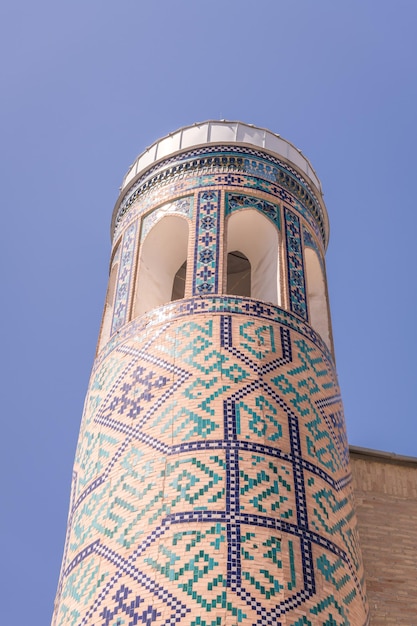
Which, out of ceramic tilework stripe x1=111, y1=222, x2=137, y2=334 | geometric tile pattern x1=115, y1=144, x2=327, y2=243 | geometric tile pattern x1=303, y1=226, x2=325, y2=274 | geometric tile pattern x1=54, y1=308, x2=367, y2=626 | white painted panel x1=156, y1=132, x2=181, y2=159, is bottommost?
geometric tile pattern x1=54, y1=308, x2=367, y2=626

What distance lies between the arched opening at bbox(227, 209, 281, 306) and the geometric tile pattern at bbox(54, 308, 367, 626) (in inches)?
26.2

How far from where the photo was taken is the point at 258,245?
21.6 feet

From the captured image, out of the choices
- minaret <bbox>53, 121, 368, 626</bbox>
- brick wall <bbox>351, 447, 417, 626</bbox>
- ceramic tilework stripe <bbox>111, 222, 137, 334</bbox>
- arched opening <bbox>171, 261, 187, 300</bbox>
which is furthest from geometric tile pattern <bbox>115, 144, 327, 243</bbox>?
brick wall <bbox>351, 447, 417, 626</bbox>

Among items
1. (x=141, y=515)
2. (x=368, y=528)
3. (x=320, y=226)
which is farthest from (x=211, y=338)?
(x=320, y=226)

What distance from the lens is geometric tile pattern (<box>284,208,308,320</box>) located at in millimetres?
5980

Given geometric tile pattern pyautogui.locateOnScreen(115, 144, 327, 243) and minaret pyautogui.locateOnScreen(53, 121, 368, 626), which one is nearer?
minaret pyautogui.locateOnScreen(53, 121, 368, 626)

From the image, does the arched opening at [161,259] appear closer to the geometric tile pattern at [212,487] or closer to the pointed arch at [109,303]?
the pointed arch at [109,303]

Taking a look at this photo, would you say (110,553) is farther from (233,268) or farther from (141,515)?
(233,268)

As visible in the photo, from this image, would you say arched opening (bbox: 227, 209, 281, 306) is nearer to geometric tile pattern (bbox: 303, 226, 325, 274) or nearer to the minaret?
the minaret

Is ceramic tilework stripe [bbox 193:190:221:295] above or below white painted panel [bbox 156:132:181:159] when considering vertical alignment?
below

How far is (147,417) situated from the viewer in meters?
5.07

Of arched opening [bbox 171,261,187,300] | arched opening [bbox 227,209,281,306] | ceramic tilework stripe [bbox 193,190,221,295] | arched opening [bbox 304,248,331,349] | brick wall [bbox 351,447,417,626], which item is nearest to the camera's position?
brick wall [bbox 351,447,417,626]

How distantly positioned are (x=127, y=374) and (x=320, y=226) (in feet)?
7.59

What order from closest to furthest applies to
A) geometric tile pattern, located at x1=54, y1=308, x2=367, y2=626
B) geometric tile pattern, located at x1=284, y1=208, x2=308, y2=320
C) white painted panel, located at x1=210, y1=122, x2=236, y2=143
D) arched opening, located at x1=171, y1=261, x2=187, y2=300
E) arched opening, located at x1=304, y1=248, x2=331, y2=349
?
geometric tile pattern, located at x1=54, y1=308, x2=367, y2=626, geometric tile pattern, located at x1=284, y1=208, x2=308, y2=320, arched opening, located at x1=304, y1=248, x2=331, y2=349, white painted panel, located at x1=210, y1=122, x2=236, y2=143, arched opening, located at x1=171, y1=261, x2=187, y2=300
